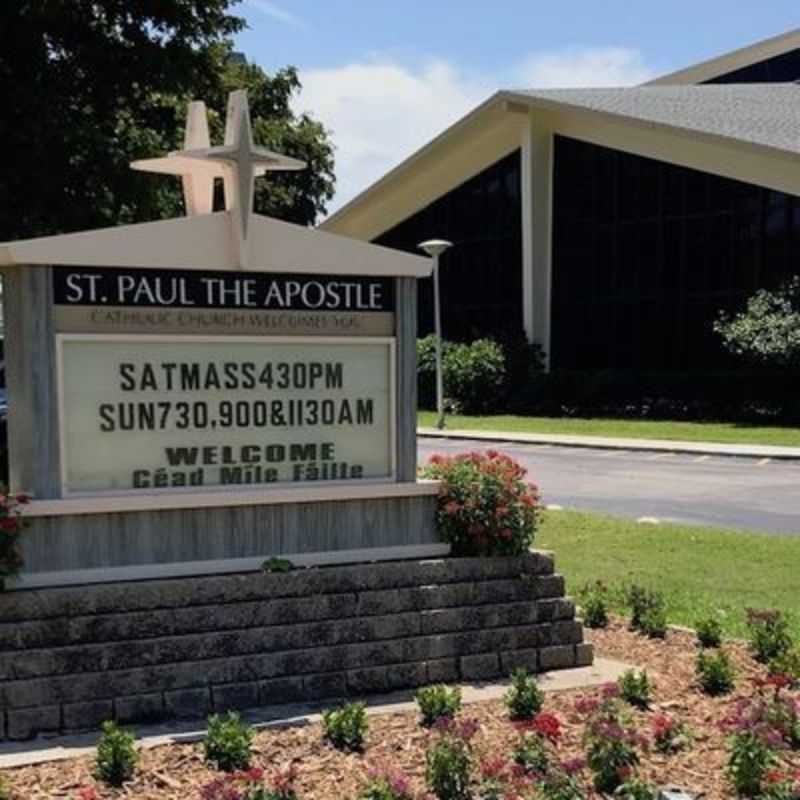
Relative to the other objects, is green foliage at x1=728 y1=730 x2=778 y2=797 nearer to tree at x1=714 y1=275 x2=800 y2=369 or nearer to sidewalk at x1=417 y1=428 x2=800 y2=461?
sidewalk at x1=417 y1=428 x2=800 y2=461

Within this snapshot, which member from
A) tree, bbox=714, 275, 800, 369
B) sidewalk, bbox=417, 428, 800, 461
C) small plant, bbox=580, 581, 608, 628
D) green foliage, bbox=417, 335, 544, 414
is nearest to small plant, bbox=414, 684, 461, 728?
small plant, bbox=580, 581, 608, 628

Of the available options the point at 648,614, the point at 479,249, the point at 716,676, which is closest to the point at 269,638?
the point at 716,676

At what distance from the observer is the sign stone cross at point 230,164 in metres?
6.50

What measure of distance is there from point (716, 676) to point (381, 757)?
189 cm

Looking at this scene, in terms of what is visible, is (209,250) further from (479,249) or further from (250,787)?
(479,249)

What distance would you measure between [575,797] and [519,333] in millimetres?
32970

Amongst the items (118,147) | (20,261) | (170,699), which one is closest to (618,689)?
(170,699)

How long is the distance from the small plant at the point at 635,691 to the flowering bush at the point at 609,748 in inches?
27.2

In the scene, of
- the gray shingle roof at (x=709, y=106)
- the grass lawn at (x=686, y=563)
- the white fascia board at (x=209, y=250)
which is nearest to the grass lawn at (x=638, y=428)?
the gray shingle roof at (x=709, y=106)

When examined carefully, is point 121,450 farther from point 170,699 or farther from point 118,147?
point 118,147

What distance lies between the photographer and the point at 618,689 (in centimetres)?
582

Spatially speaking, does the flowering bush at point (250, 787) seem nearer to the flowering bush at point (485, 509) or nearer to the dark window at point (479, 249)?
the flowering bush at point (485, 509)

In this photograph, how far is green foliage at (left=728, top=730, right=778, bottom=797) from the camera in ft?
15.4

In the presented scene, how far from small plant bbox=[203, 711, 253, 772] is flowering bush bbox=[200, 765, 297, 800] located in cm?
15
